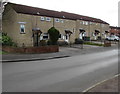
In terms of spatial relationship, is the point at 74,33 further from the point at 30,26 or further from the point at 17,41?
the point at 17,41

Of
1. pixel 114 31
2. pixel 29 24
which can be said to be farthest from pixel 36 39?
pixel 114 31

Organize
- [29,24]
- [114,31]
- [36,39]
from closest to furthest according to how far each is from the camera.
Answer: [29,24], [36,39], [114,31]

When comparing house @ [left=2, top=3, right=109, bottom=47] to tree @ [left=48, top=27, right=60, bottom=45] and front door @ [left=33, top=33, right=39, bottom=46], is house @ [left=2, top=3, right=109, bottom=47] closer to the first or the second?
front door @ [left=33, top=33, right=39, bottom=46]

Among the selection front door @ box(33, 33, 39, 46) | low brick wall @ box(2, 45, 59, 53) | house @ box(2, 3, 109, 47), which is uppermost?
house @ box(2, 3, 109, 47)

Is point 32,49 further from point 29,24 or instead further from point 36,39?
point 36,39

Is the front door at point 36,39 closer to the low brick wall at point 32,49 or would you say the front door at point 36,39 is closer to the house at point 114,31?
the low brick wall at point 32,49

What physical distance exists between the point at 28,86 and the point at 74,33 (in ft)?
113

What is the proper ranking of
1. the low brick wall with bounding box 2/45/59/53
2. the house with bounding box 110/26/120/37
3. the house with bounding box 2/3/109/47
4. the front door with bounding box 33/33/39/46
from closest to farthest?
1. the low brick wall with bounding box 2/45/59/53
2. the house with bounding box 2/3/109/47
3. the front door with bounding box 33/33/39/46
4. the house with bounding box 110/26/120/37

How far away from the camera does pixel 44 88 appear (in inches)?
302

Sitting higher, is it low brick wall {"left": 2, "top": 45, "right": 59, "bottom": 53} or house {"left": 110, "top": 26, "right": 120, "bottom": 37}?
house {"left": 110, "top": 26, "right": 120, "bottom": 37}

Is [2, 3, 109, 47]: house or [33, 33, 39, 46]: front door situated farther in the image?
[33, 33, 39, 46]: front door

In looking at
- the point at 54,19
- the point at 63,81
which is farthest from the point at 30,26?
the point at 63,81

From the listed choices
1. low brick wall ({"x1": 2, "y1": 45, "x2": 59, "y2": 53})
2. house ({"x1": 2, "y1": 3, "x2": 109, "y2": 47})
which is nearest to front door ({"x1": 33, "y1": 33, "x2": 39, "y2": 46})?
house ({"x1": 2, "y1": 3, "x2": 109, "y2": 47})

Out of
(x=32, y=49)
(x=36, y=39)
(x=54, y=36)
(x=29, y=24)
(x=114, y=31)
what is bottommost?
(x=32, y=49)
